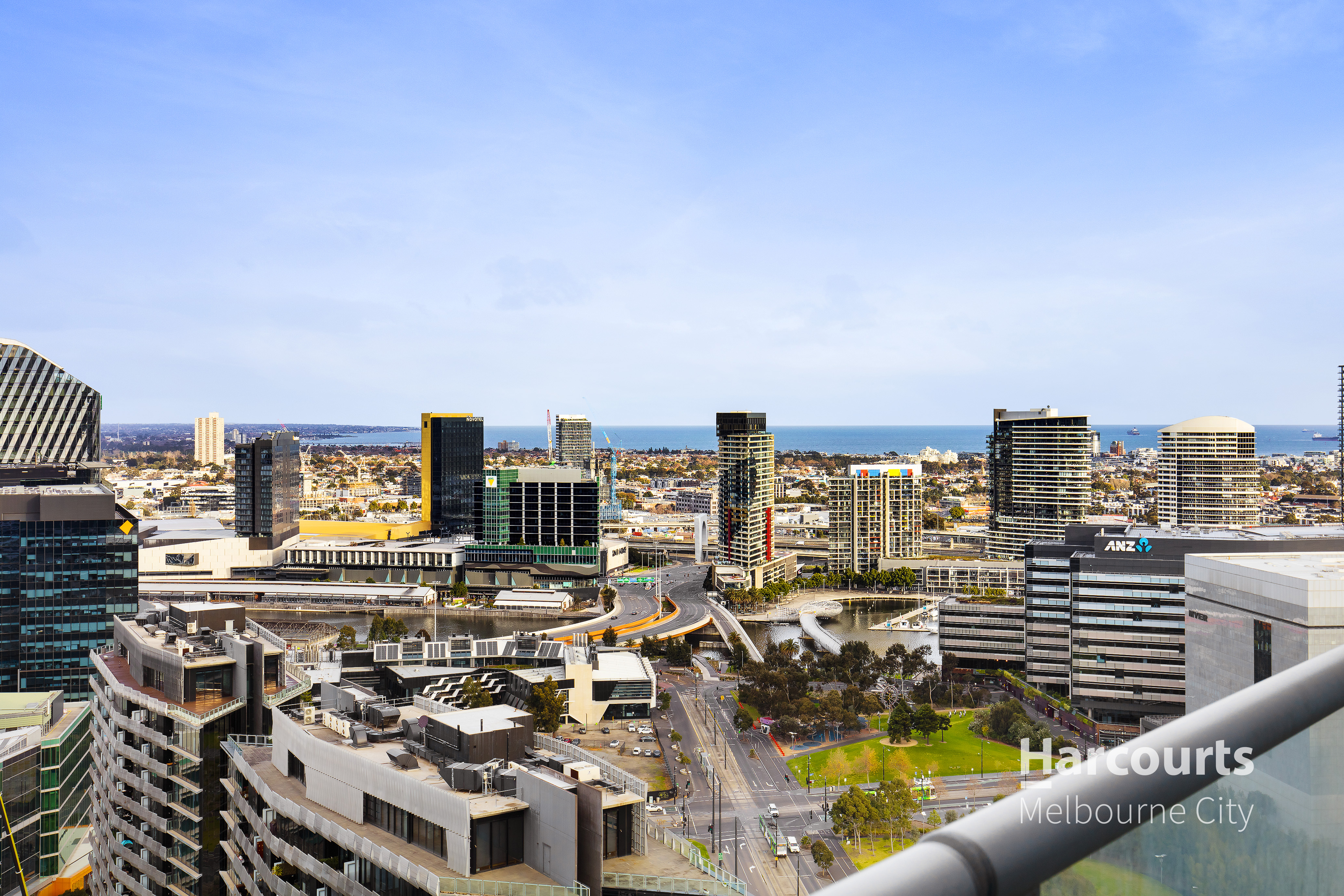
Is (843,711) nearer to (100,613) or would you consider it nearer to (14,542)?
(100,613)

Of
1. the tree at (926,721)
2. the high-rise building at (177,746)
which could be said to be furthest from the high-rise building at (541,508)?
the high-rise building at (177,746)

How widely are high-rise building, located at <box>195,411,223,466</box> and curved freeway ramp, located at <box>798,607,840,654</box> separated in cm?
7232

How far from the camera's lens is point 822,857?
34.2 feet

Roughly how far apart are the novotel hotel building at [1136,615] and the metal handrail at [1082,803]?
57.6 ft

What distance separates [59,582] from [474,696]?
771 centimetres

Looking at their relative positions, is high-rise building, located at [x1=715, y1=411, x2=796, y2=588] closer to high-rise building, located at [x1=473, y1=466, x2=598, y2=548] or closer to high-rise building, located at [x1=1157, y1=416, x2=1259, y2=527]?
high-rise building, located at [x1=473, y1=466, x2=598, y2=548]

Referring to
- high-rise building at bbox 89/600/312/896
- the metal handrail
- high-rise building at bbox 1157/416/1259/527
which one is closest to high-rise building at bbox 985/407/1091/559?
high-rise building at bbox 1157/416/1259/527

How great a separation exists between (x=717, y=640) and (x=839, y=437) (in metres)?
166

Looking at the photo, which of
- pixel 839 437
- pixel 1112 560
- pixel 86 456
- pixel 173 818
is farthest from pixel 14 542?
pixel 839 437

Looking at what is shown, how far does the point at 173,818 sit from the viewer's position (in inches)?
340

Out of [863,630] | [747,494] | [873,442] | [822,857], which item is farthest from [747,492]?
[873,442]

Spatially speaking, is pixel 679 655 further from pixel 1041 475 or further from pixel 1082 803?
pixel 1082 803

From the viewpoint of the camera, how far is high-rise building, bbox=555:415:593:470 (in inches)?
2136

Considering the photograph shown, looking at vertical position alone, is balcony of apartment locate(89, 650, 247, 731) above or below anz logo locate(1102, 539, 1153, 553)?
below
